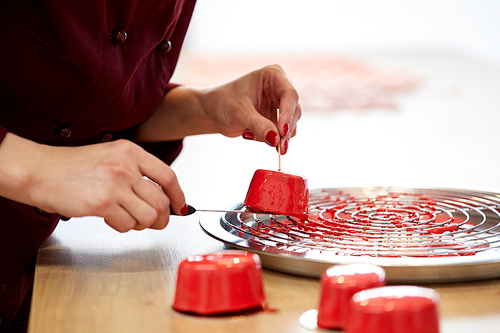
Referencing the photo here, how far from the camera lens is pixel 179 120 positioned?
1.36 metres

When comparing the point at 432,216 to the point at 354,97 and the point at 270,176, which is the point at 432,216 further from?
the point at 354,97

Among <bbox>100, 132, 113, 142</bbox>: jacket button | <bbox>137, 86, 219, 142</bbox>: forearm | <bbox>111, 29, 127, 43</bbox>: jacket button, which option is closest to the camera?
<bbox>111, 29, 127, 43</bbox>: jacket button

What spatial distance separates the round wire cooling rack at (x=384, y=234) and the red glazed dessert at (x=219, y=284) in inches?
5.0

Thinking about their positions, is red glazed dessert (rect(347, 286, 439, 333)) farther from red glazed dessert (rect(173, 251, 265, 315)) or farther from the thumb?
the thumb

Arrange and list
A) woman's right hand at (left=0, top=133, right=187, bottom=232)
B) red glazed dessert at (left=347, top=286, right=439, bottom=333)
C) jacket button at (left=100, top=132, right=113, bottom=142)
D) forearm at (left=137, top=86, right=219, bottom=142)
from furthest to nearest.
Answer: forearm at (left=137, top=86, right=219, bottom=142), jacket button at (left=100, top=132, right=113, bottom=142), woman's right hand at (left=0, top=133, right=187, bottom=232), red glazed dessert at (left=347, top=286, right=439, bottom=333)

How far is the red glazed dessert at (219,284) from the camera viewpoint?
1.92 ft

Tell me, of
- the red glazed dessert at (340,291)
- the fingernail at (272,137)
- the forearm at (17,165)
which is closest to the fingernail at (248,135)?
the fingernail at (272,137)

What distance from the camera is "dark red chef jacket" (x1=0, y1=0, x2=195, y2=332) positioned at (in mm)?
922

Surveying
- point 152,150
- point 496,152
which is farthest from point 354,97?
point 152,150

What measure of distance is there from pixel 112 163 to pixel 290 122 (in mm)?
455

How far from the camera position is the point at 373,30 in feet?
20.5

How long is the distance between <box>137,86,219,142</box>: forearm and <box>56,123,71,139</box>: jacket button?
0.31 meters

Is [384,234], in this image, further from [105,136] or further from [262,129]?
[105,136]

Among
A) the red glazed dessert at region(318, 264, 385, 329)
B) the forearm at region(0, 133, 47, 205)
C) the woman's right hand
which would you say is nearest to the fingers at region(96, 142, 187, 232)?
the woman's right hand
